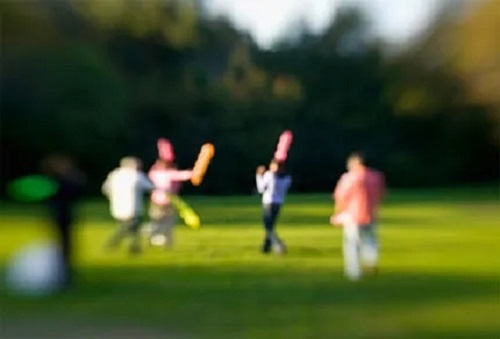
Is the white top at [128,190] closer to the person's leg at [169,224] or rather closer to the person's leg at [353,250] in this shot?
the person's leg at [169,224]

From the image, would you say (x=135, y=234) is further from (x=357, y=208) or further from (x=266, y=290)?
(x=357, y=208)

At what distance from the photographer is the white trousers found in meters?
14.2

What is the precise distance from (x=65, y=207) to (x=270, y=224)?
15.8 ft

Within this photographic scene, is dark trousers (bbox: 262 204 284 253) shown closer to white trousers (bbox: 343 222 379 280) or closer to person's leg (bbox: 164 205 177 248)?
person's leg (bbox: 164 205 177 248)

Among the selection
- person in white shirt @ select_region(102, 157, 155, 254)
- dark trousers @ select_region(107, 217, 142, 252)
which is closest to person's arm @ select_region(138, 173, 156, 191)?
person in white shirt @ select_region(102, 157, 155, 254)

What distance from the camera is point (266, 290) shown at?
1346 centimetres

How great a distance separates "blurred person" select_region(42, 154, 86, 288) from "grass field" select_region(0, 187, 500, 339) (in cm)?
41

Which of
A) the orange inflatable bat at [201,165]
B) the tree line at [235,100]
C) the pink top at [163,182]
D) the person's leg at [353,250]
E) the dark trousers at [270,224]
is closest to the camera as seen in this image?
the person's leg at [353,250]

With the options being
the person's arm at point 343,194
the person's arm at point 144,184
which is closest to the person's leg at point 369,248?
the person's arm at point 343,194

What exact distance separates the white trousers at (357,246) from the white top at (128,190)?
339 centimetres

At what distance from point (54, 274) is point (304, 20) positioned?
19.9 metres

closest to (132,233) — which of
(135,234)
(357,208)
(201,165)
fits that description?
(135,234)

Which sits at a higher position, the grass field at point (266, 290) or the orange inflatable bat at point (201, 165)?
the orange inflatable bat at point (201, 165)

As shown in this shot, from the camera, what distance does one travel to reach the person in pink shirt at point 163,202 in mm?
17766
